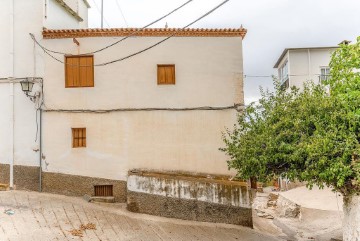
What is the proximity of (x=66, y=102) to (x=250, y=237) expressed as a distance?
9247mm

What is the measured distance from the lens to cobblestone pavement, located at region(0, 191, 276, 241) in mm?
10750

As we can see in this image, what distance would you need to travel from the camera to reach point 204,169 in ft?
48.1

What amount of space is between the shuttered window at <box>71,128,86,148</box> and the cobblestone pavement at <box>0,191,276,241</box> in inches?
90.9

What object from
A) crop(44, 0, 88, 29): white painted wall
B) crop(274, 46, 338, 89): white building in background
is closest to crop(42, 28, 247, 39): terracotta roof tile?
crop(44, 0, 88, 29): white painted wall

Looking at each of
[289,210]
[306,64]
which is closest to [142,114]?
[289,210]

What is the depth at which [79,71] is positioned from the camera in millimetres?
14836

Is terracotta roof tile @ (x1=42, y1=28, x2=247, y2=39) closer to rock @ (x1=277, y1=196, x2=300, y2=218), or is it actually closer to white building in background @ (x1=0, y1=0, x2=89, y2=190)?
white building in background @ (x1=0, y1=0, x2=89, y2=190)

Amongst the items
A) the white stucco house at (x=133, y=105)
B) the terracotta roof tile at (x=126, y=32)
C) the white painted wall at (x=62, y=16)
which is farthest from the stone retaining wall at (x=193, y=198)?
the white painted wall at (x=62, y=16)

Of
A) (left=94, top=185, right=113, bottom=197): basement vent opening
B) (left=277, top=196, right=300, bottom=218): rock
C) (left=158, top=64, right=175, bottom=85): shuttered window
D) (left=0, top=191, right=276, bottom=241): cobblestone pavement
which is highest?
(left=158, top=64, right=175, bottom=85): shuttered window

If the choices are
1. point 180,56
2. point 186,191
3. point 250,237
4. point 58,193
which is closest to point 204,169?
point 186,191

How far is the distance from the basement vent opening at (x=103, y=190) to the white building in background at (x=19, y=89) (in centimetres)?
261

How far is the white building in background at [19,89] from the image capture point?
580 inches

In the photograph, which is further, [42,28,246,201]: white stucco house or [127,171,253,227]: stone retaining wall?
[42,28,246,201]: white stucco house

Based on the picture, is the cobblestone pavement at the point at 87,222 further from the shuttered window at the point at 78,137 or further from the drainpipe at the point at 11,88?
the shuttered window at the point at 78,137
